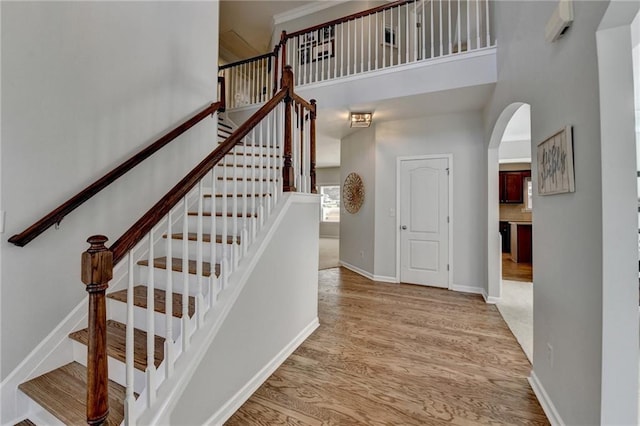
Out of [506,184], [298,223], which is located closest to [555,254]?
[298,223]

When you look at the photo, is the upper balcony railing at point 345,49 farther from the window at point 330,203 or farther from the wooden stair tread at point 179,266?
the window at point 330,203

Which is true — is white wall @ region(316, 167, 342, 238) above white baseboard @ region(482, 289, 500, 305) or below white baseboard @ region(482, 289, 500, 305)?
above

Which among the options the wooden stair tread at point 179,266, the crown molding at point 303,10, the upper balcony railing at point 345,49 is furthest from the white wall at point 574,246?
the crown molding at point 303,10

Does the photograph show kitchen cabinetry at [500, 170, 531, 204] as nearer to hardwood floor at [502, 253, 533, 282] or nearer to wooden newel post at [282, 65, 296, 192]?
hardwood floor at [502, 253, 533, 282]

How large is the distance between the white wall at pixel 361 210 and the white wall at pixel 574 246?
2.92 meters

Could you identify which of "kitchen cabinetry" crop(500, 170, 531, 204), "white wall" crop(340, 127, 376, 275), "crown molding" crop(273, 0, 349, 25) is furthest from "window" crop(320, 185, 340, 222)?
"crown molding" crop(273, 0, 349, 25)

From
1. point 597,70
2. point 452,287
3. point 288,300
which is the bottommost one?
point 452,287

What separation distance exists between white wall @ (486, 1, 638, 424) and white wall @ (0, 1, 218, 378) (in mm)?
2970

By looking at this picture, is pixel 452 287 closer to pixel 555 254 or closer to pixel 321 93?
pixel 555 254

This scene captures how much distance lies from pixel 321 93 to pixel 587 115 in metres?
3.40

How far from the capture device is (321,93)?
4.18 meters

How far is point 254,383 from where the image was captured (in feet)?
6.20

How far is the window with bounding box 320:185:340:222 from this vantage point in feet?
34.5

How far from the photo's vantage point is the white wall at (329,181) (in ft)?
33.6
